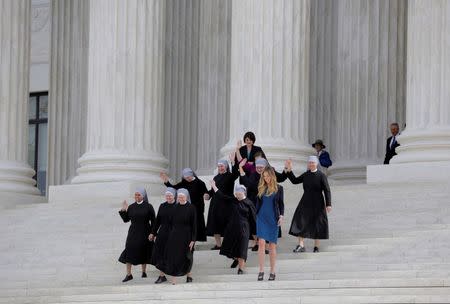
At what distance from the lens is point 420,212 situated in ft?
136

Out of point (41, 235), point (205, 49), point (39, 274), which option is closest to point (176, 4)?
point (205, 49)

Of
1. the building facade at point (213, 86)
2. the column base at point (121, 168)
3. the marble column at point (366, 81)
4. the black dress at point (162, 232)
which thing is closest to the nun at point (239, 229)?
the black dress at point (162, 232)

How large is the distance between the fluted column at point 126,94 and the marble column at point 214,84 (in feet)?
20.6

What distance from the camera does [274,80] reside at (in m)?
49.0

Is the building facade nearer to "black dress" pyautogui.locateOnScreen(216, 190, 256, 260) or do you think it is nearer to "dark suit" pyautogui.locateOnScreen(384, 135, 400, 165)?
"dark suit" pyautogui.locateOnScreen(384, 135, 400, 165)

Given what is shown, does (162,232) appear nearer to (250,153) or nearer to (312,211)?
(312,211)

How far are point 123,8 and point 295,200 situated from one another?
1127 centimetres

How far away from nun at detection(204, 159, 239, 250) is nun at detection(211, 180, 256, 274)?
105 cm

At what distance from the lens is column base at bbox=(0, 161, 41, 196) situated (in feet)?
179

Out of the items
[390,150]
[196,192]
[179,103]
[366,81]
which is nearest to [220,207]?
[196,192]

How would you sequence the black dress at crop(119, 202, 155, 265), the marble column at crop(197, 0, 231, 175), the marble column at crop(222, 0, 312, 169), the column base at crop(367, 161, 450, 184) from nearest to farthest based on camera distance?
the black dress at crop(119, 202, 155, 265)
the column base at crop(367, 161, 450, 184)
the marble column at crop(222, 0, 312, 169)
the marble column at crop(197, 0, 231, 175)

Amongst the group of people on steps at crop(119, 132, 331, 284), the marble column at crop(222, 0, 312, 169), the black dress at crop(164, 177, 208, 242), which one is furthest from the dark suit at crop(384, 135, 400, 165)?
the black dress at crop(164, 177, 208, 242)

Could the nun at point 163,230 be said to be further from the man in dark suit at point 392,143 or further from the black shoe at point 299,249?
the man in dark suit at point 392,143

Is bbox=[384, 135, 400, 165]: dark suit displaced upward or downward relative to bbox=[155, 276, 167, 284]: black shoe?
upward
